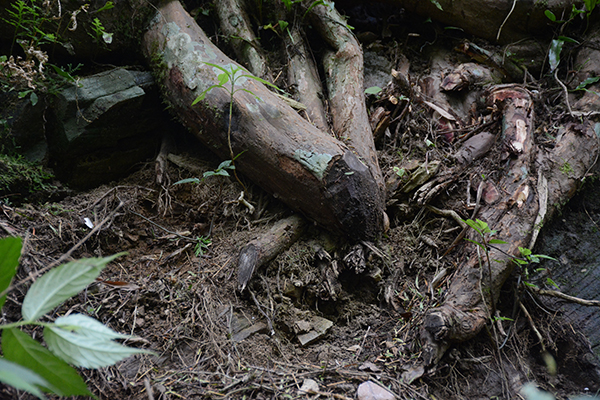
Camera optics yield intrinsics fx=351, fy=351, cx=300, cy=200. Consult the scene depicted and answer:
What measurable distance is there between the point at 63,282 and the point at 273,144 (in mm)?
1596

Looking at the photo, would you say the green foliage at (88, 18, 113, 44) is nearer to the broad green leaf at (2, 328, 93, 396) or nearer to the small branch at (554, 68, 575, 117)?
the broad green leaf at (2, 328, 93, 396)

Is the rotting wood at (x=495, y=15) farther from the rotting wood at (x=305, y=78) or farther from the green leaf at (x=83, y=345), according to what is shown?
the green leaf at (x=83, y=345)

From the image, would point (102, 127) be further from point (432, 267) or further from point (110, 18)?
point (432, 267)

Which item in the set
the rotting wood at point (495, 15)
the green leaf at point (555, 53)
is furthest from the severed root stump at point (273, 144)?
the green leaf at point (555, 53)

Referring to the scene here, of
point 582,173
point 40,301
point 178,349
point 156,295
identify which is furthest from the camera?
point 582,173

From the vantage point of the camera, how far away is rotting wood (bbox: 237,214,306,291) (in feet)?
7.66

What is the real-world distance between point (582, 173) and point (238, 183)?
268 cm

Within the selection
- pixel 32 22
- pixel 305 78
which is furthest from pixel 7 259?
pixel 305 78

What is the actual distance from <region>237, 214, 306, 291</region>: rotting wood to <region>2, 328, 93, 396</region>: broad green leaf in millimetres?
1188

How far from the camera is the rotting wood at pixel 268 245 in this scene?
7.66ft

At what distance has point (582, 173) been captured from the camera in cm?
271

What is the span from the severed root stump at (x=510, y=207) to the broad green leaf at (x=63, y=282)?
179 cm

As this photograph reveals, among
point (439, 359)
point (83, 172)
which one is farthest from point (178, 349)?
point (83, 172)

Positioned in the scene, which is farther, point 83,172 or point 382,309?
point 83,172
